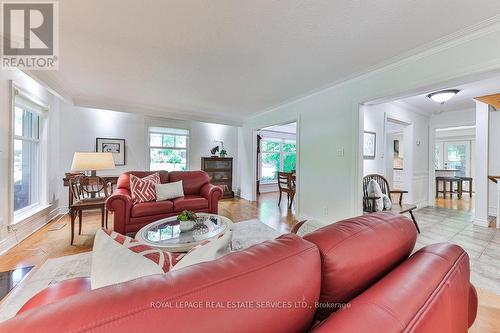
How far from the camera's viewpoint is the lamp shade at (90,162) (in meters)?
3.02

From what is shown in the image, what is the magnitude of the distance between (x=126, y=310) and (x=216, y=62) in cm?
274

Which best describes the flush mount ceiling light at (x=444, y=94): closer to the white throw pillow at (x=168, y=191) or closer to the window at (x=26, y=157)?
the white throw pillow at (x=168, y=191)

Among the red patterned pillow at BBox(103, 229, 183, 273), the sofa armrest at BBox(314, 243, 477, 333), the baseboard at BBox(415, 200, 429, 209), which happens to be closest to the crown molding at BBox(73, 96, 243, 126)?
the red patterned pillow at BBox(103, 229, 183, 273)

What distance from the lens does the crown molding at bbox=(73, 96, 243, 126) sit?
4148 millimetres

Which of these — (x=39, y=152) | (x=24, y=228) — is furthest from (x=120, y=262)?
(x=39, y=152)

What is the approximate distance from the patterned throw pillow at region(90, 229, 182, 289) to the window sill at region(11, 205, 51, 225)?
3.24m

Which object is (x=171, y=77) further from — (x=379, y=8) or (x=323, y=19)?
(x=379, y=8)

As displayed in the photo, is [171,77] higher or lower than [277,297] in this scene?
higher

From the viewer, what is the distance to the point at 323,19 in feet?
5.88

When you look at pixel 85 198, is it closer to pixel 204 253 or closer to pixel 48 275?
pixel 48 275

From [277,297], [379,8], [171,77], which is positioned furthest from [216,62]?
[277,297]

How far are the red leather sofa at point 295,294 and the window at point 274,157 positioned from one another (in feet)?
22.6

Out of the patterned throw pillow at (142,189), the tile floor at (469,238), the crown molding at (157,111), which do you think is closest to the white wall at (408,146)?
the tile floor at (469,238)

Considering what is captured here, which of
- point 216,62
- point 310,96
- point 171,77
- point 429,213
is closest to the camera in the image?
point 216,62
